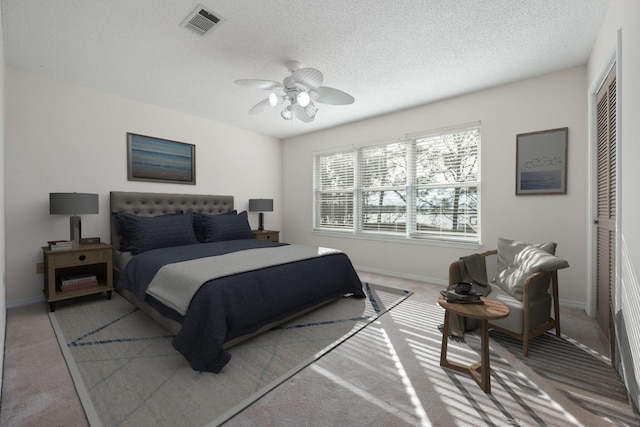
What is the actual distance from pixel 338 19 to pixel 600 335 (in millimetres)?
3450

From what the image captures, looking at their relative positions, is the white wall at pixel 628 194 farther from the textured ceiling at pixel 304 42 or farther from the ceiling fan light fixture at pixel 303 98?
the ceiling fan light fixture at pixel 303 98

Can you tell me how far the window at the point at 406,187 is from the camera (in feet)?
12.7

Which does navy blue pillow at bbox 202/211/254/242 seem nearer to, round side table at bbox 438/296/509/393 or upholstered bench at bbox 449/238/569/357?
upholstered bench at bbox 449/238/569/357

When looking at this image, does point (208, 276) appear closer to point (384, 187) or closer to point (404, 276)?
point (404, 276)

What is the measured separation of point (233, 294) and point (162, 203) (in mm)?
2719

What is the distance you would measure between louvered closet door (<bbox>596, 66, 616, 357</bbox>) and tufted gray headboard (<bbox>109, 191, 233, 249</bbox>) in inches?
188

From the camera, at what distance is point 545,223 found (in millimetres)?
3242

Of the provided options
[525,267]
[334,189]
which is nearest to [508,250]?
[525,267]

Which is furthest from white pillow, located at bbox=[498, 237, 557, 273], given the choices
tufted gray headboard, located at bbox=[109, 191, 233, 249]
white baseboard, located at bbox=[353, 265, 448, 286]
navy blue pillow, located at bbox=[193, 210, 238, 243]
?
tufted gray headboard, located at bbox=[109, 191, 233, 249]

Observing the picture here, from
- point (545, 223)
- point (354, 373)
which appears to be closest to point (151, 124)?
point (354, 373)

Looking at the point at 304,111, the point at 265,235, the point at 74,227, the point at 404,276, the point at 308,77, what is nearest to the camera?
the point at 308,77

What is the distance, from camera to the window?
12.7ft

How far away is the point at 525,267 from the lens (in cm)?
240

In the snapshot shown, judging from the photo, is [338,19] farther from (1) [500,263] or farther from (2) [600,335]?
(2) [600,335]
